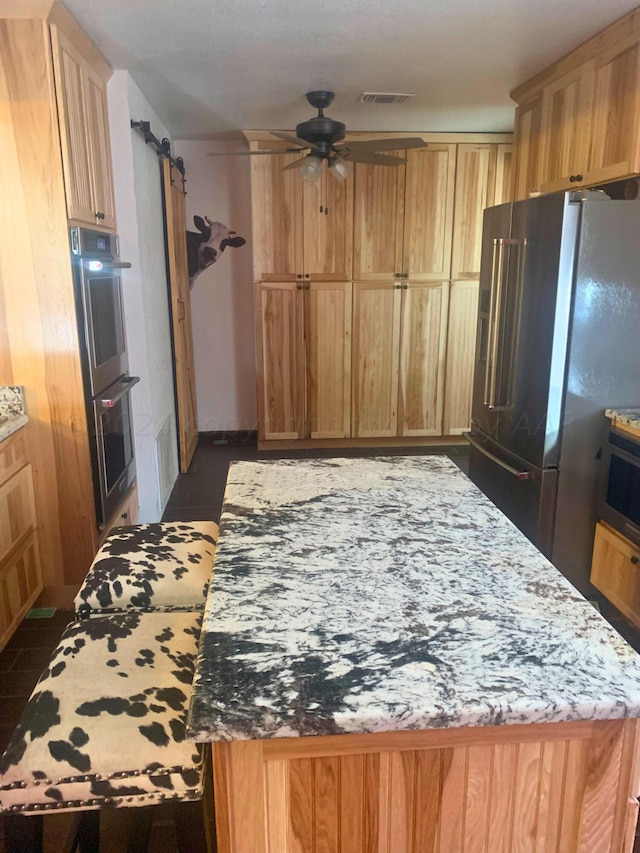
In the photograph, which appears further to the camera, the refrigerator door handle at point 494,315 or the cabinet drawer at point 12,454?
the refrigerator door handle at point 494,315

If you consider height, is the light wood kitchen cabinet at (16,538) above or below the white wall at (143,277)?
below

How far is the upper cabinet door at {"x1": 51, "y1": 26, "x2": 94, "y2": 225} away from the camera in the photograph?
2.38 m

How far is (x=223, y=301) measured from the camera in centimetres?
539

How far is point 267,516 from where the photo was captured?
5.31 ft

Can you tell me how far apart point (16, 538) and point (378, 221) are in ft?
11.3

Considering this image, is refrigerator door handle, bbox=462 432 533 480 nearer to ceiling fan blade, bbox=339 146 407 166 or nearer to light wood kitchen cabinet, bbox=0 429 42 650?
ceiling fan blade, bbox=339 146 407 166

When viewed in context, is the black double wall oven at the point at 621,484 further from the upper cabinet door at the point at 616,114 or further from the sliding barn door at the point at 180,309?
the sliding barn door at the point at 180,309

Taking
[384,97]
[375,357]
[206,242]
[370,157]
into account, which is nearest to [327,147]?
[370,157]

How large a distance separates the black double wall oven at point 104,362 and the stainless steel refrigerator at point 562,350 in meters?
1.82

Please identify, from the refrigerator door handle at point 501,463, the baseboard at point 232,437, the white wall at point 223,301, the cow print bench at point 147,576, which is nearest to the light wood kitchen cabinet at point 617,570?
the refrigerator door handle at point 501,463

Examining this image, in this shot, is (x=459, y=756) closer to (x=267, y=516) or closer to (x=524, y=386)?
(x=267, y=516)

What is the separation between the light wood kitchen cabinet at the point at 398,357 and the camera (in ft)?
16.1

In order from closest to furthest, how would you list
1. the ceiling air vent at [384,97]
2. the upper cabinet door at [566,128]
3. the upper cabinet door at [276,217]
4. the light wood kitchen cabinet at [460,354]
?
the upper cabinet door at [566,128]
the ceiling air vent at [384,97]
the upper cabinet door at [276,217]
the light wood kitchen cabinet at [460,354]

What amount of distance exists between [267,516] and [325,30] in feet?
6.84
